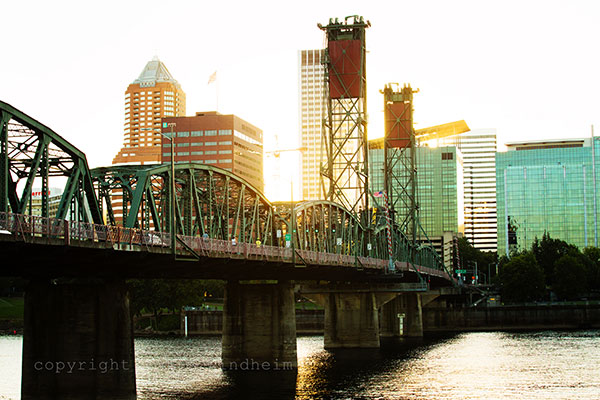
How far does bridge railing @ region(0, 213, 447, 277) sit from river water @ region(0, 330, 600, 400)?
404 inches

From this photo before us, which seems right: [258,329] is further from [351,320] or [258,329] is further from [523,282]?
[523,282]

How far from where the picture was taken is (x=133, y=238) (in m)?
53.2

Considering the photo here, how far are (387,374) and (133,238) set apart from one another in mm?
37127

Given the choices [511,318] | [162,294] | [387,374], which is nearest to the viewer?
[387,374]

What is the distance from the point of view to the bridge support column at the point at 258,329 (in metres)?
85.1

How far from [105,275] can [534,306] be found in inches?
5205

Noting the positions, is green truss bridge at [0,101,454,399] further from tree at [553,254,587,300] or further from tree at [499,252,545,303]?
tree at [553,254,587,300]

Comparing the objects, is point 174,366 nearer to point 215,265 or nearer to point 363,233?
point 215,265

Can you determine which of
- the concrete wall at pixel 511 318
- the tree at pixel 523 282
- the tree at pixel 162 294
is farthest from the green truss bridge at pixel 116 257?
the tree at pixel 523 282

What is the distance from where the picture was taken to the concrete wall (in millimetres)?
171000

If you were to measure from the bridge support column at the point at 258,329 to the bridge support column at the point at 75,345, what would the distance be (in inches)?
1203

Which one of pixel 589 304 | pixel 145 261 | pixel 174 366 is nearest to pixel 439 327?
pixel 589 304

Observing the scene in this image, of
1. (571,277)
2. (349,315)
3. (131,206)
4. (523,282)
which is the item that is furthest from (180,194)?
(571,277)

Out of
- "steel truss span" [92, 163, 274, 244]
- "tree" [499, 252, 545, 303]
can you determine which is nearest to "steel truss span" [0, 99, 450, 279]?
"steel truss span" [92, 163, 274, 244]
